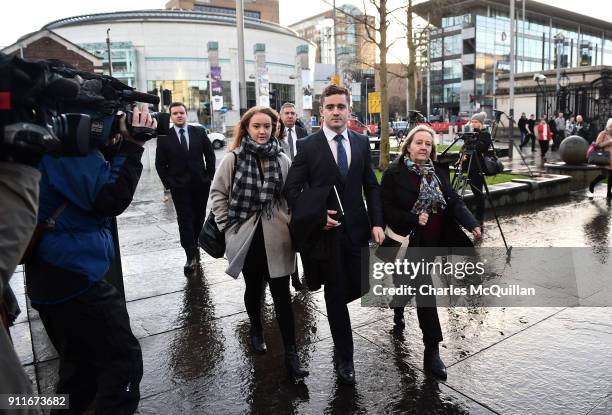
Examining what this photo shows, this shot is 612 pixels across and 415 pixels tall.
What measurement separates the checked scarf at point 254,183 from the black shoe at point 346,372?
1214 millimetres

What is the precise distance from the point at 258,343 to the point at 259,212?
1.13 metres

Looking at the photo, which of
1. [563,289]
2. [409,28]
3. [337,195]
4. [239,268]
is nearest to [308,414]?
[239,268]

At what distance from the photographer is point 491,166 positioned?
731cm

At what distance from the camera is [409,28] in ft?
48.4

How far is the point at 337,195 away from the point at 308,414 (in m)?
1.47

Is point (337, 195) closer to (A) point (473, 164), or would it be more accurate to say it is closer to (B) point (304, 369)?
(B) point (304, 369)

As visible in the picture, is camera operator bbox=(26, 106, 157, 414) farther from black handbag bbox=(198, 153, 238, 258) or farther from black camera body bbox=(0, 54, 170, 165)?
black handbag bbox=(198, 153, 238, 258)

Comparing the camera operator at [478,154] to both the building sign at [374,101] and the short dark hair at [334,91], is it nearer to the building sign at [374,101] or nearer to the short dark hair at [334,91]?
the short dark hair at [334,91]

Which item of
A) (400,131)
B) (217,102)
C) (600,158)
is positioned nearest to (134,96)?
(600,158)

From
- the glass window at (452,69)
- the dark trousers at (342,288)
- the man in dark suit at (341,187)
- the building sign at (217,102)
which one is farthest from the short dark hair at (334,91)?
the glass window at (452,69)

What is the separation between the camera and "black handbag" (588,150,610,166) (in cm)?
1053

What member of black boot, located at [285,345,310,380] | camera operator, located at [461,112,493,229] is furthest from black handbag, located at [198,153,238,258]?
camera operator, located at [461,112,493,229]

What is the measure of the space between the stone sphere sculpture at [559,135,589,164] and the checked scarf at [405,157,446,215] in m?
11.8

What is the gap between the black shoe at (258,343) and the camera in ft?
12.9
